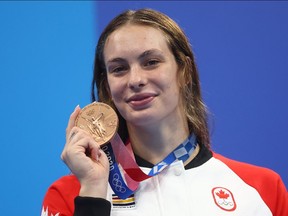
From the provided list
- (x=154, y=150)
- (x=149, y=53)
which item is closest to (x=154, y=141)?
(x=154, y=150)

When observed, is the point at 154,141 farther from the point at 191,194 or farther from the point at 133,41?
the point at 133,41

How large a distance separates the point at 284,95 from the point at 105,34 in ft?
3.84

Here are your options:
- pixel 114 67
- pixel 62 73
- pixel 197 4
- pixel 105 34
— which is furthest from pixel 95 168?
pixel 197 4

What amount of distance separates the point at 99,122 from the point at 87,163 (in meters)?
0.17

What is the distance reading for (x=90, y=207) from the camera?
50.9 inches

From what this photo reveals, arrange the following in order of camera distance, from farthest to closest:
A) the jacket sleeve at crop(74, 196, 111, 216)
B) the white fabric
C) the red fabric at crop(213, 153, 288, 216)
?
the red fabric at crop(213, 153, 288, 216)
the white fabric
the jacket sleeve at crop(74, 196, 111, 216)

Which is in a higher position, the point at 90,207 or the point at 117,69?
the point at 117,69

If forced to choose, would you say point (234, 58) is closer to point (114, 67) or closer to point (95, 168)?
point (114, 67)

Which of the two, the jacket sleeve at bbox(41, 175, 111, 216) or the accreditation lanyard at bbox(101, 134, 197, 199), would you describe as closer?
the jacket sleeve at bbox(41, 175, 111, 216)

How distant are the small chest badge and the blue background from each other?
79cm

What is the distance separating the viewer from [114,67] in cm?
150

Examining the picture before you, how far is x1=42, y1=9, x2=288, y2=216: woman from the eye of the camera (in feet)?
4.53

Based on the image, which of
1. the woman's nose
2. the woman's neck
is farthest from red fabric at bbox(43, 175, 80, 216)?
the woman's nose

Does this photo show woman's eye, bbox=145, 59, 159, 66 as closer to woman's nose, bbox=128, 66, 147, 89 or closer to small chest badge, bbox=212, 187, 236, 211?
woman's nose, bbox=128, 66, 147, 89
